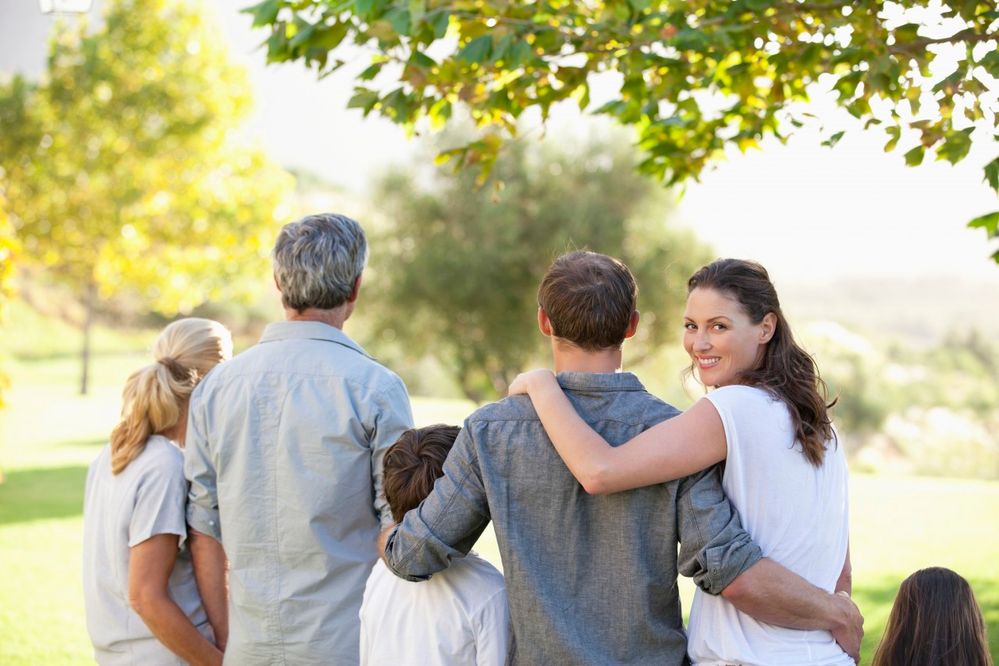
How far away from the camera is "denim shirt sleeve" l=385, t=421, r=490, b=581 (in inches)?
99.4

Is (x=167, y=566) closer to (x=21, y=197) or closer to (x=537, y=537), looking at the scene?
(x=537, y=537)

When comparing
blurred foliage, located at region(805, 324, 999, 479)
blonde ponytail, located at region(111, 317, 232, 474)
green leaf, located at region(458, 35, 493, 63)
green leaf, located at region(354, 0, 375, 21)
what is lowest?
blurred foliage, located at region(805, 324, 999, 479)

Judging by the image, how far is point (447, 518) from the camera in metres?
2.54

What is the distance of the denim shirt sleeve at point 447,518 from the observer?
253cm

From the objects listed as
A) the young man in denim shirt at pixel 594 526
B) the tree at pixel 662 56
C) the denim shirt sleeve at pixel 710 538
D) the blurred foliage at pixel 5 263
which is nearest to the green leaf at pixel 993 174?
the tree at pixel 662 56

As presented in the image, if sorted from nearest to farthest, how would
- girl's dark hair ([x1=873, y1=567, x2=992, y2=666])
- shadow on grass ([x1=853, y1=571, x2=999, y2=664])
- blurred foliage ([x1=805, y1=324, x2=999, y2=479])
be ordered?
girl's dark hair ([x1=873, y1=567, x2=992, y2=666]) < shadow on grass ([x1=853, y1=571, x2=999, y2=664]) < blurred foliage ([x1=805, y1=324, x2=999, y2=479])

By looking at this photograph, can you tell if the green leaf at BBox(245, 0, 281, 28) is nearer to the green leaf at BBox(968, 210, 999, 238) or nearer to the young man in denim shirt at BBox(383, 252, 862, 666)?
the young man in denim shirt at BBox(383, 252, 862, 666)

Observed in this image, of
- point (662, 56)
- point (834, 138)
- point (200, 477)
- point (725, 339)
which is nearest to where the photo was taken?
point (725, 339)

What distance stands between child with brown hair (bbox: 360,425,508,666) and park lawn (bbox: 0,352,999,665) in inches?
197

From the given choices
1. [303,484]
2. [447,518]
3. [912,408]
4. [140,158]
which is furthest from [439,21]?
[912,408]

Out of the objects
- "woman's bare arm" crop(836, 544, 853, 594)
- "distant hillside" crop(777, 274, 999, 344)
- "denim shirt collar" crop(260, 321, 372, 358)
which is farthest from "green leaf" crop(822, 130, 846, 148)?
"distant hillside" crop(777, 274, 999, 344)

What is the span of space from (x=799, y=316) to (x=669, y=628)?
33.7 m

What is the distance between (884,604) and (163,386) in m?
7.18

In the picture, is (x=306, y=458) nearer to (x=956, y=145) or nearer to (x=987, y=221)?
(x=987, y=221)
